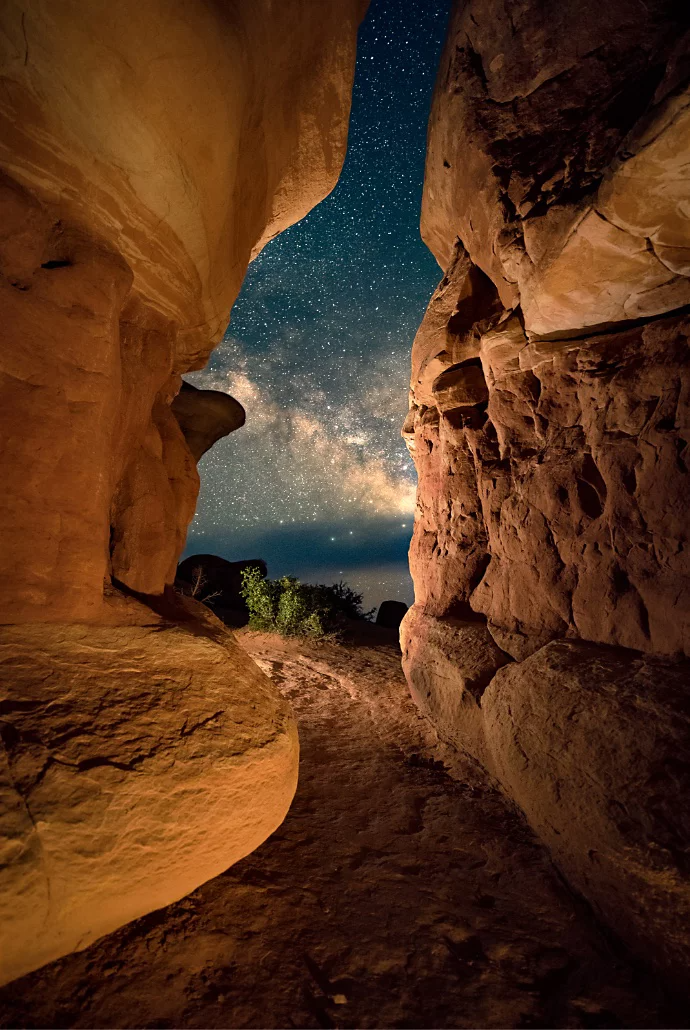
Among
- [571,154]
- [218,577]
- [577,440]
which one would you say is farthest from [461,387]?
[218,577]

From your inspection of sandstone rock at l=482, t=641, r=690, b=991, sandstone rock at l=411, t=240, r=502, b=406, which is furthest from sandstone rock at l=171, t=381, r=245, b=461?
sandstone rock at l=482, t=641, r=690, b=991

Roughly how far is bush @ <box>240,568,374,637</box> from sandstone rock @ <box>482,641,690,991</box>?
18.5 feet

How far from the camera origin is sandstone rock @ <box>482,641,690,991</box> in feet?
6.42

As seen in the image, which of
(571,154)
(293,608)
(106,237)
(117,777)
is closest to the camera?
(117,777)

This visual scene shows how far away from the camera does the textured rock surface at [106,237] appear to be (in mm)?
2264

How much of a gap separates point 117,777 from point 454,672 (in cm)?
295

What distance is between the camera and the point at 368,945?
2.02 m

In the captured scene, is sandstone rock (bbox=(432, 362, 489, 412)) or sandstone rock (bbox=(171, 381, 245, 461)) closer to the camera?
sandstone rock (bbox=(432, 362, 489, 412))

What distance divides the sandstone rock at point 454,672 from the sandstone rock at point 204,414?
10074mm

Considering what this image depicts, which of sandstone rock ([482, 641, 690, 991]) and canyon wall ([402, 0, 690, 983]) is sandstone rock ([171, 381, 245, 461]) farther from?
sandstone rock ([482, 641, 690, 991])

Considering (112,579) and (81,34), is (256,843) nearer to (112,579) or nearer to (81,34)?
(112,579)

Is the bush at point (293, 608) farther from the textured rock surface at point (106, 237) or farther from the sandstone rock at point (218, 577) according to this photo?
the textured rock surface at point (106, 237)

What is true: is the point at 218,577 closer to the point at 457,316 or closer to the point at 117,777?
the point at 457,316

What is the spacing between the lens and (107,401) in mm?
2643
